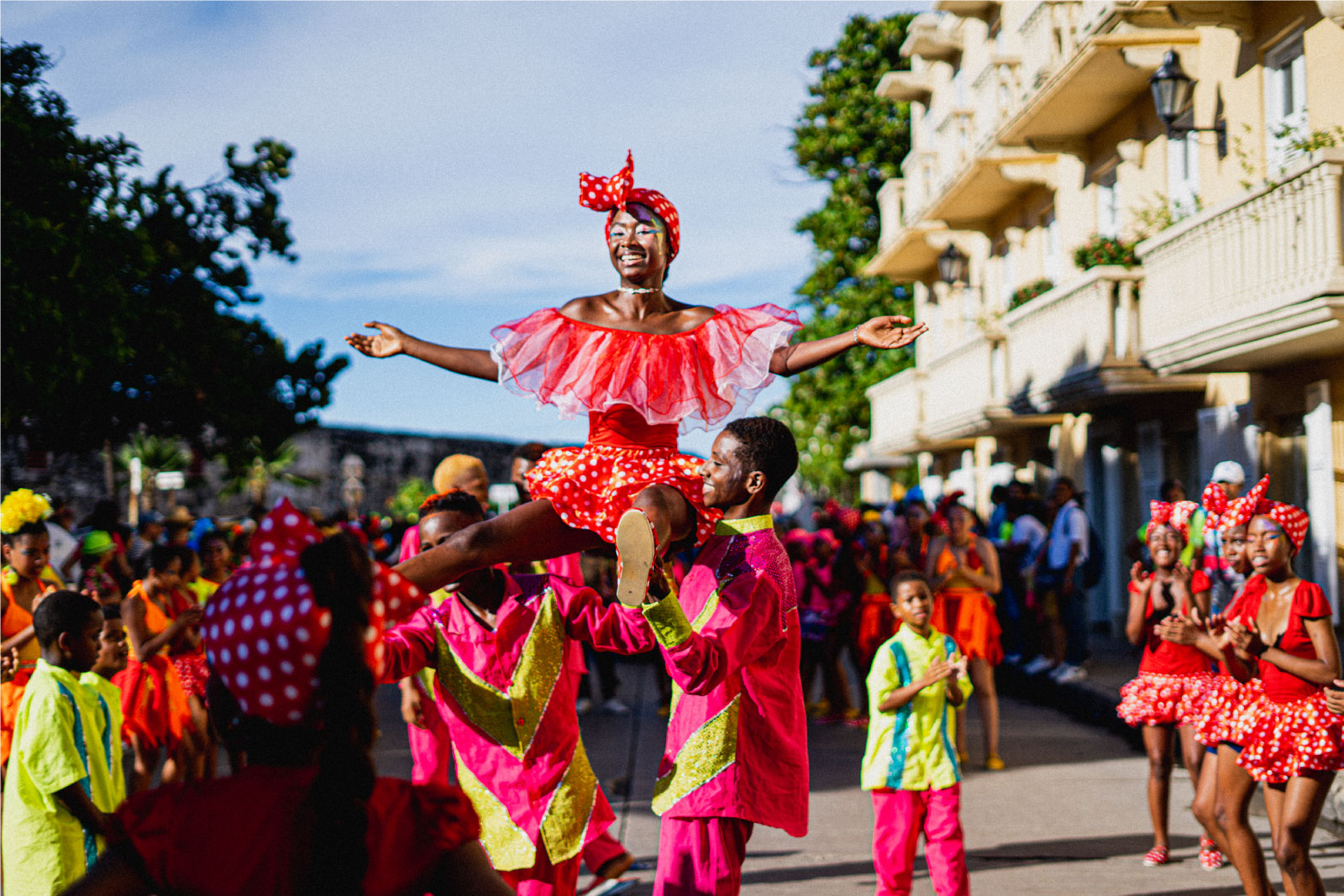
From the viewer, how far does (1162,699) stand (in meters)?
6.61

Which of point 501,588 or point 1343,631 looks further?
point 1343,631

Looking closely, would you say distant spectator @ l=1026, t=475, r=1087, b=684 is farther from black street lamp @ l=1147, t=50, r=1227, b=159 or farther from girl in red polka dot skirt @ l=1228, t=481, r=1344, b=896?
girl in red polka dot skirt @ l=1228, t=481, r=1344, b=896

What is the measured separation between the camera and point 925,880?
6.82 metres

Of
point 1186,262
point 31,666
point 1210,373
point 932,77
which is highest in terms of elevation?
point 932,77

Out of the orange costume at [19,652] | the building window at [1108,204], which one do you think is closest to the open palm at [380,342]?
the orange costume at [19,652]

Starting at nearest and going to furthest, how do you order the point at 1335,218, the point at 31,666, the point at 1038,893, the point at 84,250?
the point at 31,666 < the point at 1038,893 < the point at 1335,218 < the point at 84,250

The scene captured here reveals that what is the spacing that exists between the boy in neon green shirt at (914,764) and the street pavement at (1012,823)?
110cm

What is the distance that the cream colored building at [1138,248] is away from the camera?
1224cm

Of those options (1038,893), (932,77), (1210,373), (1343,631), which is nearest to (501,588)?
(1038,893)

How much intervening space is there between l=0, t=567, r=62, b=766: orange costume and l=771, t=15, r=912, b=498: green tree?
23.0 meters

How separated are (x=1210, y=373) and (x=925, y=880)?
9762 millimetres

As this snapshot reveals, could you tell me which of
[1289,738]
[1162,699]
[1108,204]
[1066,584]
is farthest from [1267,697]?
[1108,204]

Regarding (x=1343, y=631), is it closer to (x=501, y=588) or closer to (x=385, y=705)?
(x=385, y=705)

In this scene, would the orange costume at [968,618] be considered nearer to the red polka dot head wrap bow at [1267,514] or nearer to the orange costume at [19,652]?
the red polka dot head wrap bow at [1267,514]
